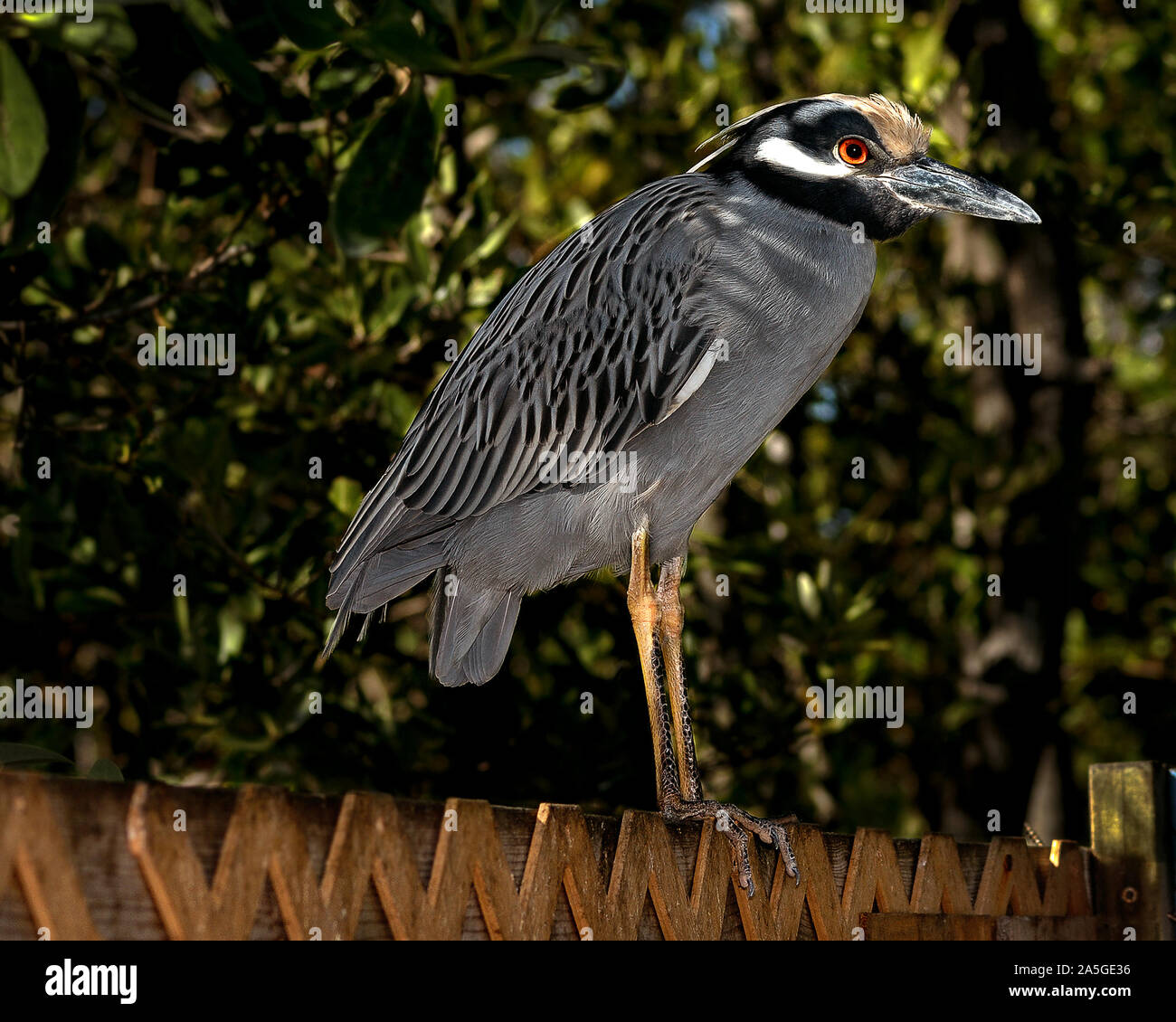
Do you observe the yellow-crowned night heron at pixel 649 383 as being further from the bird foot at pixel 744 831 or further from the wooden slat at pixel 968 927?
the wooden slat at pixel 968 927

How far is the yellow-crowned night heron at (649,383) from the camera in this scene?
12.0 ft

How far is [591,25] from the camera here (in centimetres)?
648

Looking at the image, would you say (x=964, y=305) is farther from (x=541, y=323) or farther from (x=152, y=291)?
(x=152, y=291)

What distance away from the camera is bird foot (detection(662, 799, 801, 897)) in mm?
3010

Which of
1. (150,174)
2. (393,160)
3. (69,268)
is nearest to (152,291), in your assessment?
(69,268)

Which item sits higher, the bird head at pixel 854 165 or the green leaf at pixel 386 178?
the bird head at pixel 854 165

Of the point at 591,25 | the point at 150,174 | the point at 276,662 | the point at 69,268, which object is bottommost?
the point at 276,662

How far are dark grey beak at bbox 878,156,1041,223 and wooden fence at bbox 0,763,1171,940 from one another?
5.37ft

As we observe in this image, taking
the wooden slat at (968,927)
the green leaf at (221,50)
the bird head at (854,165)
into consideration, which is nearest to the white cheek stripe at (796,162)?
the bird head at (854,165)

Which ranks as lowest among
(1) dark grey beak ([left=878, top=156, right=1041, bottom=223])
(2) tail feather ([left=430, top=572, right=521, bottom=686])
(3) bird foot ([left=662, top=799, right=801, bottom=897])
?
(3) bird foot ([left=662, top=799, right=801, bottom=897])

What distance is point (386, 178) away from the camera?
3133 millimetres

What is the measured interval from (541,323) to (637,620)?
0.97 m

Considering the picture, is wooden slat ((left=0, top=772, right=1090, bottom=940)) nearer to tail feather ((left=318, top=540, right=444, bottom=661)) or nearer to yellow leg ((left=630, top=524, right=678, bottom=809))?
Result: yellow leg ((left=630, top=524, right=678, bottom=809))

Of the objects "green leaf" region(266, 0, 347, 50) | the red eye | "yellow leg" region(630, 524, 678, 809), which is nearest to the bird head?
the red eye
